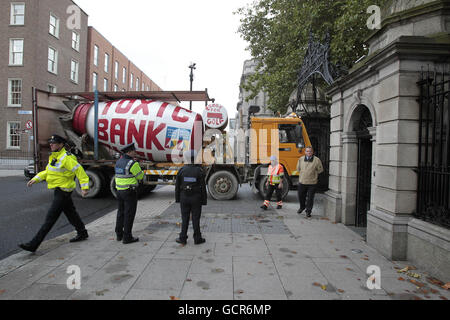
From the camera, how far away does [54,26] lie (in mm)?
23188

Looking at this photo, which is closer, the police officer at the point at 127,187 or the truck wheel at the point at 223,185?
the police officer at the point at 127,187

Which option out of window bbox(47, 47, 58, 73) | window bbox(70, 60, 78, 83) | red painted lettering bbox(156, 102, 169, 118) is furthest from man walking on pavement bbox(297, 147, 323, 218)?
window bbox(70, 60, 78, 83)

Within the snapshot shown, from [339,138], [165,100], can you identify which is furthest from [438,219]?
[165,100]

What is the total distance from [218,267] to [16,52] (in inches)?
1017

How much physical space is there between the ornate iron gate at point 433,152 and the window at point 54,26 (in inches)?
1063

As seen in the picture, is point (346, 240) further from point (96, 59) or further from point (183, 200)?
point (96, 59)

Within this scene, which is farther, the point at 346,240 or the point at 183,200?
the point at 346,240

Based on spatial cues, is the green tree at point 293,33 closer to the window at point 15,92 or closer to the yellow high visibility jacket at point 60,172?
the yellow high visibility jacket at point 60,172

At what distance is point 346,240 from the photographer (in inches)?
192

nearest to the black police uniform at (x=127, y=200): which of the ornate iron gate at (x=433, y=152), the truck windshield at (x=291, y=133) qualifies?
the ornate iron gate at (x=433, y=152)

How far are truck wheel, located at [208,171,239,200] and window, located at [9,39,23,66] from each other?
70.2 feet

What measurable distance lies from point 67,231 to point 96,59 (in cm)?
2946

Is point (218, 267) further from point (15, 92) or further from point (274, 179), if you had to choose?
point (15, 92)

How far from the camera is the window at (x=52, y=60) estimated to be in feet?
74.1
